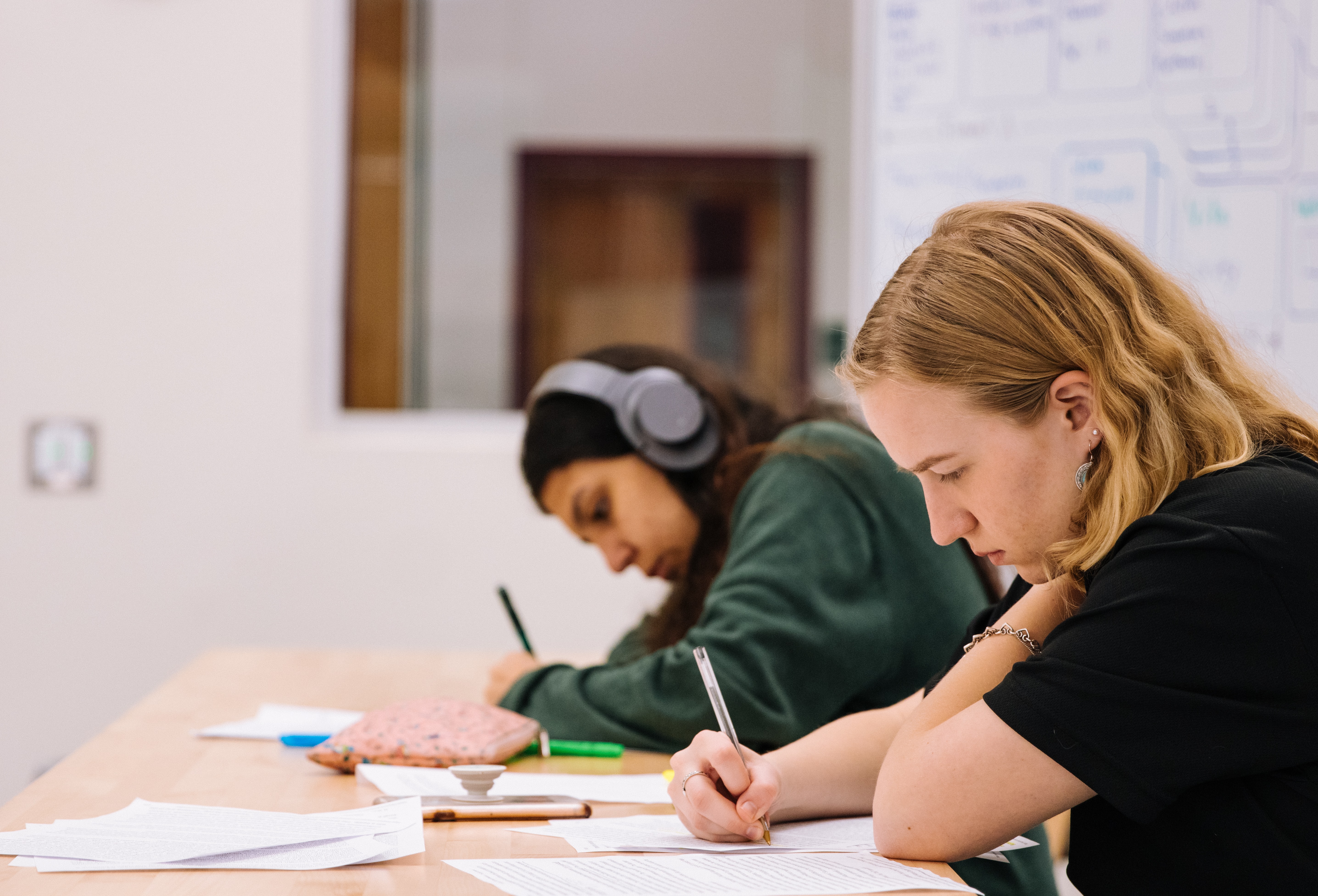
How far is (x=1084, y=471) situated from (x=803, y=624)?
400 mm

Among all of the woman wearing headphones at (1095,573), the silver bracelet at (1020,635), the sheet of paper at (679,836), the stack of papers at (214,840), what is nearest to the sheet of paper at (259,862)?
the stack of papers at (214,840)

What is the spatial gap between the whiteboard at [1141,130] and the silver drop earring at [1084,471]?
46.4 inches

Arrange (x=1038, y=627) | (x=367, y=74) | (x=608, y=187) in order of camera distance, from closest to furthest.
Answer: (x=1038, y=627), (x=367, y=74), (x=608, y=187)

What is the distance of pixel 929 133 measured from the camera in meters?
2.33

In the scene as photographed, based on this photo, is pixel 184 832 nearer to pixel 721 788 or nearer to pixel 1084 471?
pixel 721 788

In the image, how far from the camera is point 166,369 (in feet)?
8.06

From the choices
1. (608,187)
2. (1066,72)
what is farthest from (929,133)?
(608,187)

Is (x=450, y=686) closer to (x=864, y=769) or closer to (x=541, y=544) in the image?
(x=864, y=769)

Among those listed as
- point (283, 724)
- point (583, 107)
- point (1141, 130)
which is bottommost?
point (283, 724)

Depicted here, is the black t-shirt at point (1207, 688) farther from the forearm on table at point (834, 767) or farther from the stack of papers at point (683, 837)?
the forearm on table at point (834, 767)

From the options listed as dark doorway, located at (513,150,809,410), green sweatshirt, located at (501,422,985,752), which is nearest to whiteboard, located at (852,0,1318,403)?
dark doorway, located at (513,150,809,410)

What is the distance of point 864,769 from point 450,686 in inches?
28.7

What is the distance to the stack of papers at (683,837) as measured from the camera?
0.88 metres

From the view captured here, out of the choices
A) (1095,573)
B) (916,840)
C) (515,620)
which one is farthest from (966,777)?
(515,620)
